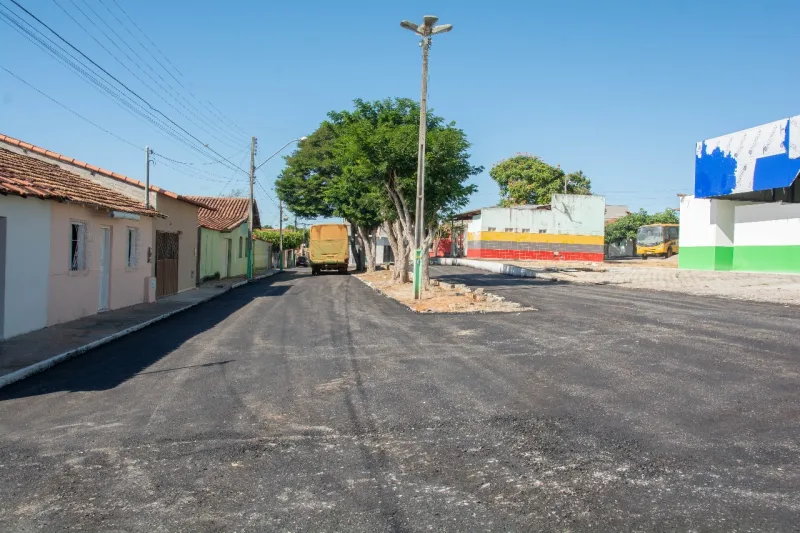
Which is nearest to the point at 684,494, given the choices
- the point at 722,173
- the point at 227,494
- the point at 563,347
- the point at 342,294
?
the point at 227,494

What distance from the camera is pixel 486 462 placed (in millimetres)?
4945

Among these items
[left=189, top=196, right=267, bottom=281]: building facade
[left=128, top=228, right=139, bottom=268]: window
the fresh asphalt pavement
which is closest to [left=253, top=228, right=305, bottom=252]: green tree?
[left=189, top=196, right=267, bottom=281]: building facade

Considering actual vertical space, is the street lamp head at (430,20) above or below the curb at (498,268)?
above

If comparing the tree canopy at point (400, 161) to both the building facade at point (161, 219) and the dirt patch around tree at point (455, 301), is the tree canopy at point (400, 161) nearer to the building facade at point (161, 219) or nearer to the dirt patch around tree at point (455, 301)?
the dirt patch around tree at point (455, 301)

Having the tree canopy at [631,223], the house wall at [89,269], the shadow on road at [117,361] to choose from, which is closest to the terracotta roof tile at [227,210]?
the house wall at [89,269]

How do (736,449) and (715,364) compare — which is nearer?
(736,449)

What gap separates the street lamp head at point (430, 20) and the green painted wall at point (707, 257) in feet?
71.4

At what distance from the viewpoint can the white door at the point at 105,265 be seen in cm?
1644

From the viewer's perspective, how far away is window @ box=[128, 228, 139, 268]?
730 inches

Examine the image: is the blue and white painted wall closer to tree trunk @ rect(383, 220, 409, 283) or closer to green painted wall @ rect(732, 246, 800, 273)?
green painted wall @ rect(732, 246, 800, 273)

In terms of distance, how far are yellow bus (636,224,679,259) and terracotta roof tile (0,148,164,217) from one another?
51671 mm

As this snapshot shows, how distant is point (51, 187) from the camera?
44.9 feet

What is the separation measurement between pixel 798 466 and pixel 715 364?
13.6 ft

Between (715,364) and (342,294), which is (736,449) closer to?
(715,364)
